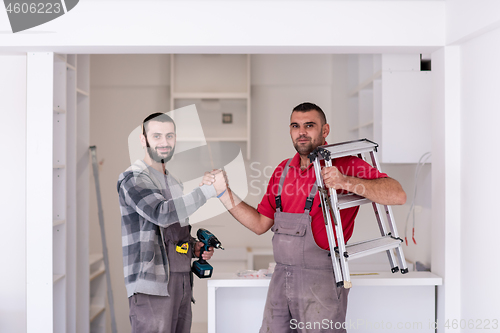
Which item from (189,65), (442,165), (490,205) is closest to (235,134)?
(189,65)

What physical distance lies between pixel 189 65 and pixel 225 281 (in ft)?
7.54

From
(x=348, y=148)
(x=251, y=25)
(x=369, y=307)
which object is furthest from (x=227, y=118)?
(x=348, y=148)

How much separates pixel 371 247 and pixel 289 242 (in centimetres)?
37

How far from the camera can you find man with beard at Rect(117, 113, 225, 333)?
1909mm

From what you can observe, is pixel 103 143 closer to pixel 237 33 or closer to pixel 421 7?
pixel 237 33

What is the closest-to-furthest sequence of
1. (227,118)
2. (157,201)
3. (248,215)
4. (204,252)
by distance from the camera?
(157,201) < (204,252) < (248,215) < (227,118)

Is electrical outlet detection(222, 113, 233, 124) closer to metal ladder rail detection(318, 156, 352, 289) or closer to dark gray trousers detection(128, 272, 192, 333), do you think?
dark gray trousers detection(128, 272, 192, 333)

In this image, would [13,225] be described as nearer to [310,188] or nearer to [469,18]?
[310,188]

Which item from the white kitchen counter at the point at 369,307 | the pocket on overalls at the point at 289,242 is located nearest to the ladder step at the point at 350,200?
the pocket on overalls at the point at 289,242

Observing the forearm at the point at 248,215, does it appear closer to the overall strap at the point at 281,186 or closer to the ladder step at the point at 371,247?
the overall strap at the point at 281,186

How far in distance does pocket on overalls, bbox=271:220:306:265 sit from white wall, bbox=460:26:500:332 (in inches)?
36.1

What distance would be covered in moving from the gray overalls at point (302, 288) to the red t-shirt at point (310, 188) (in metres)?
0.04

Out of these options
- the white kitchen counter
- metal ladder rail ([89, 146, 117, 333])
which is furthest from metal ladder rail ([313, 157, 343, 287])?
metal ladder rail ([89, 146, 117, 333])

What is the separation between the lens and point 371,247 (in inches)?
71.8
